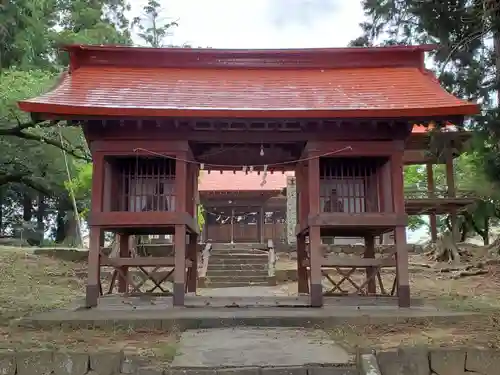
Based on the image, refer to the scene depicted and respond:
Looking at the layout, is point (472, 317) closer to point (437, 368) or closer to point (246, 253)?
point (437, 368)

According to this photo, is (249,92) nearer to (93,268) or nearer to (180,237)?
(180,237)

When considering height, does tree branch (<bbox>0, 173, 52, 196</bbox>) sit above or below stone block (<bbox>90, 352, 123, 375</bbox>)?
above

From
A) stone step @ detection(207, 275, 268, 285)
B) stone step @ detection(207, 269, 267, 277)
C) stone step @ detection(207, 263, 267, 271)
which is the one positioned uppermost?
stone step @ detection(207, 263, 267, 271)

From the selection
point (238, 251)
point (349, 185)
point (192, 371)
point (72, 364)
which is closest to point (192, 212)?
point (349, 185)

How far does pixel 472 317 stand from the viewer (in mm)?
8547

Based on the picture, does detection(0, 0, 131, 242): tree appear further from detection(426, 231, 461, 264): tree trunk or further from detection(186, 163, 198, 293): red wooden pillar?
detection(426, 231, 461, 264): tree trunk

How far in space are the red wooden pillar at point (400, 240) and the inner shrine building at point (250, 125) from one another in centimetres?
2

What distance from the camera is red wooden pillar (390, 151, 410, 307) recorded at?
9641mm

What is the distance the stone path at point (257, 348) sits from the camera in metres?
5.94

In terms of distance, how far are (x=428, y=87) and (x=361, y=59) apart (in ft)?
6.03

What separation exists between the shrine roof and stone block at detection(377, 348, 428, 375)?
4550mm

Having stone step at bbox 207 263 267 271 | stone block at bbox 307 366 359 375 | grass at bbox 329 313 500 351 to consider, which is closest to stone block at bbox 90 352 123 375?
stone block at bbox 307 366 359 375

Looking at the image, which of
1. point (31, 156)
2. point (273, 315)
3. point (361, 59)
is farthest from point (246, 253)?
point (273, 315)

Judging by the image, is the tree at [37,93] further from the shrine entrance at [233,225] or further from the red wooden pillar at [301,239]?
the shrine entrance at [233,225]
